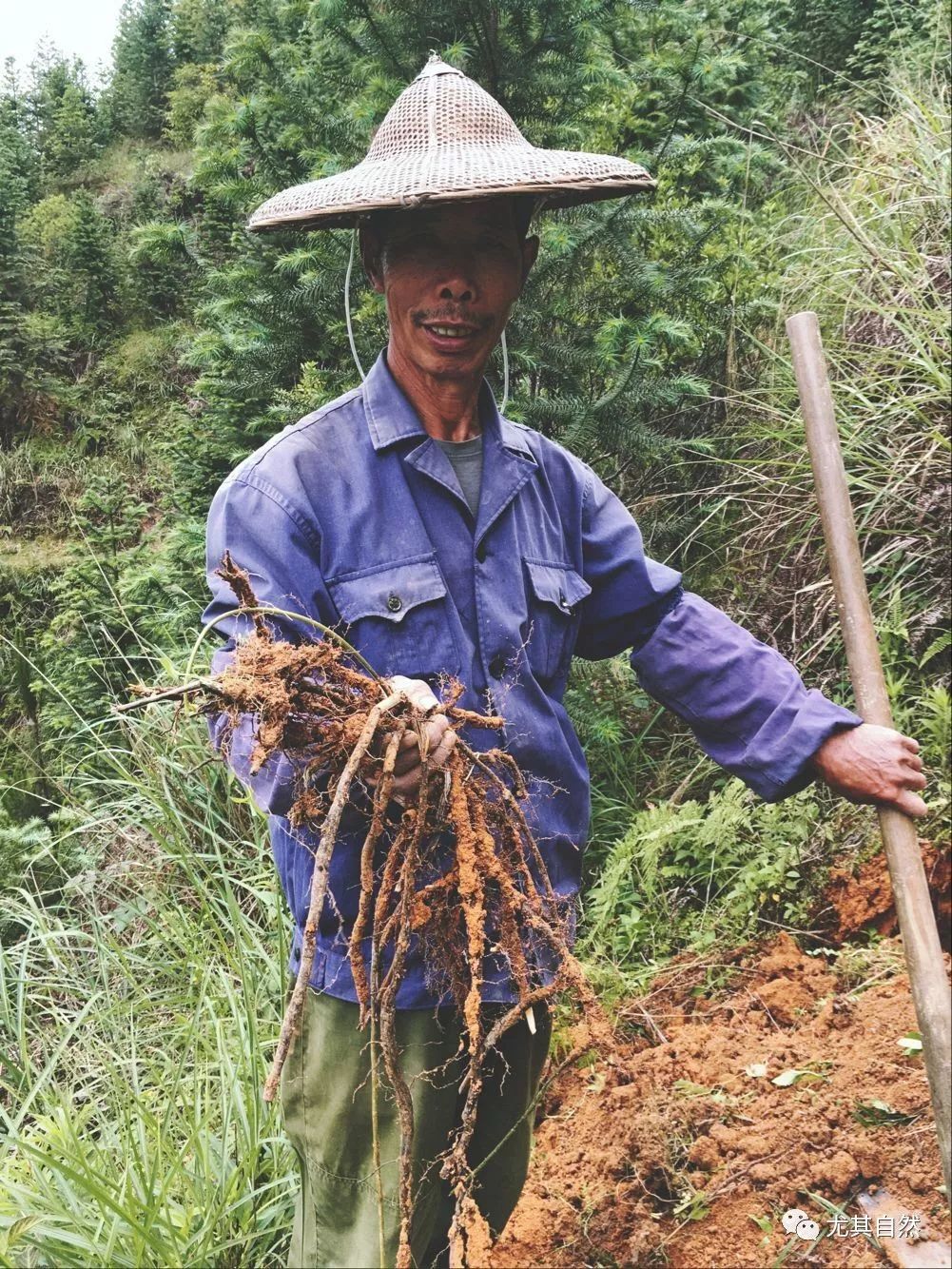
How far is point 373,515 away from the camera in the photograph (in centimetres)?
183

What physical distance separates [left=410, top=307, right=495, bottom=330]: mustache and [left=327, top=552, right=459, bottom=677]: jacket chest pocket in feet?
1.41

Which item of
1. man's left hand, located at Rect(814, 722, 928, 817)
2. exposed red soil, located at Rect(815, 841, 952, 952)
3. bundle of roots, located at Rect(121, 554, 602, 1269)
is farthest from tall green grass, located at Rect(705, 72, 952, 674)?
bundle of roots, located at Rect(121, 554, 602, 1269)

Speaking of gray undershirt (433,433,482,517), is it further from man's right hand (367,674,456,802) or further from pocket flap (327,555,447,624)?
man's right hand (367,674,456,802)

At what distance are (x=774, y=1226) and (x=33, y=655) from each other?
6.33 meters

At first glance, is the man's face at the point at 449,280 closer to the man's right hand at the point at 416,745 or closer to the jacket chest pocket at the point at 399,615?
the jacket chest pocket at the point at 399,615

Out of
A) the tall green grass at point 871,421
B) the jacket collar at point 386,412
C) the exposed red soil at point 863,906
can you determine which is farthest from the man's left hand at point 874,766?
the tall green grass at point 871,421

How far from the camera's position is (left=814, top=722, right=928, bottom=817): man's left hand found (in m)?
1.81

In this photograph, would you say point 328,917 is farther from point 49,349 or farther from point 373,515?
point 49,349

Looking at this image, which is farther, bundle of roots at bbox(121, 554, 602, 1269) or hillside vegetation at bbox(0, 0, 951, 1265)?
hillside vegetation at bbox(0, 0, 951, 1265)

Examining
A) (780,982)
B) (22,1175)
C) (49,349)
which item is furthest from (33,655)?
(780,982)

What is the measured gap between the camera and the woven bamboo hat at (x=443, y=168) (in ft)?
5.52

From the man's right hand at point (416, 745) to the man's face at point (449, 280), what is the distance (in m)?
0.71

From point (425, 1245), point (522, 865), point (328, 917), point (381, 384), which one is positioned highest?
point (381, 384)

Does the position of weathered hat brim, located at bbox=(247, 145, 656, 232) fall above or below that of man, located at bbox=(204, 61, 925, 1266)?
above
